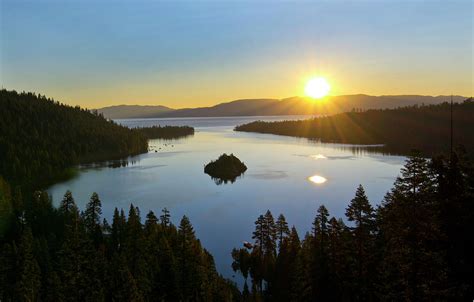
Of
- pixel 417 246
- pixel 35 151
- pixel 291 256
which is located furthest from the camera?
pixel 35 151

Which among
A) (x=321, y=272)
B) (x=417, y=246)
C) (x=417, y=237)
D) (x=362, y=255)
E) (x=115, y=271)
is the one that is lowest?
(x=115, y=271)

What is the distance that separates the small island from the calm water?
352 cm

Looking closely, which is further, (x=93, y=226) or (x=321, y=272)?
(x=93, y=226)

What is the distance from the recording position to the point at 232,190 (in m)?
109

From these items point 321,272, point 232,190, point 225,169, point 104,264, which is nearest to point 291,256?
point 321,272

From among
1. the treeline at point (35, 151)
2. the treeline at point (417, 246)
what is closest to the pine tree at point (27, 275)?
the treeline at point (417, 246)

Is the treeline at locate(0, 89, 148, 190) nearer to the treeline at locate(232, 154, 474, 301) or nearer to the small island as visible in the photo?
the small island

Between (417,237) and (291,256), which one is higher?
(417,237)

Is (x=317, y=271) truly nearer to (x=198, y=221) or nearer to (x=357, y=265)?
(x=357, y=265)

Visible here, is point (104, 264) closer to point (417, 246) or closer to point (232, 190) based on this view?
point (417, 246)

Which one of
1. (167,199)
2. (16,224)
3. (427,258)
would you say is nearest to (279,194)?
(167,199)

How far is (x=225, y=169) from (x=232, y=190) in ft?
93.4

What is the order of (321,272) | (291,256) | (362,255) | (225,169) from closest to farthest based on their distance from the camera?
1. (362,255)
2. (321,272)
3. (291,256)
4. (225,169)

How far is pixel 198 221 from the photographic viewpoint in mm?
75938
